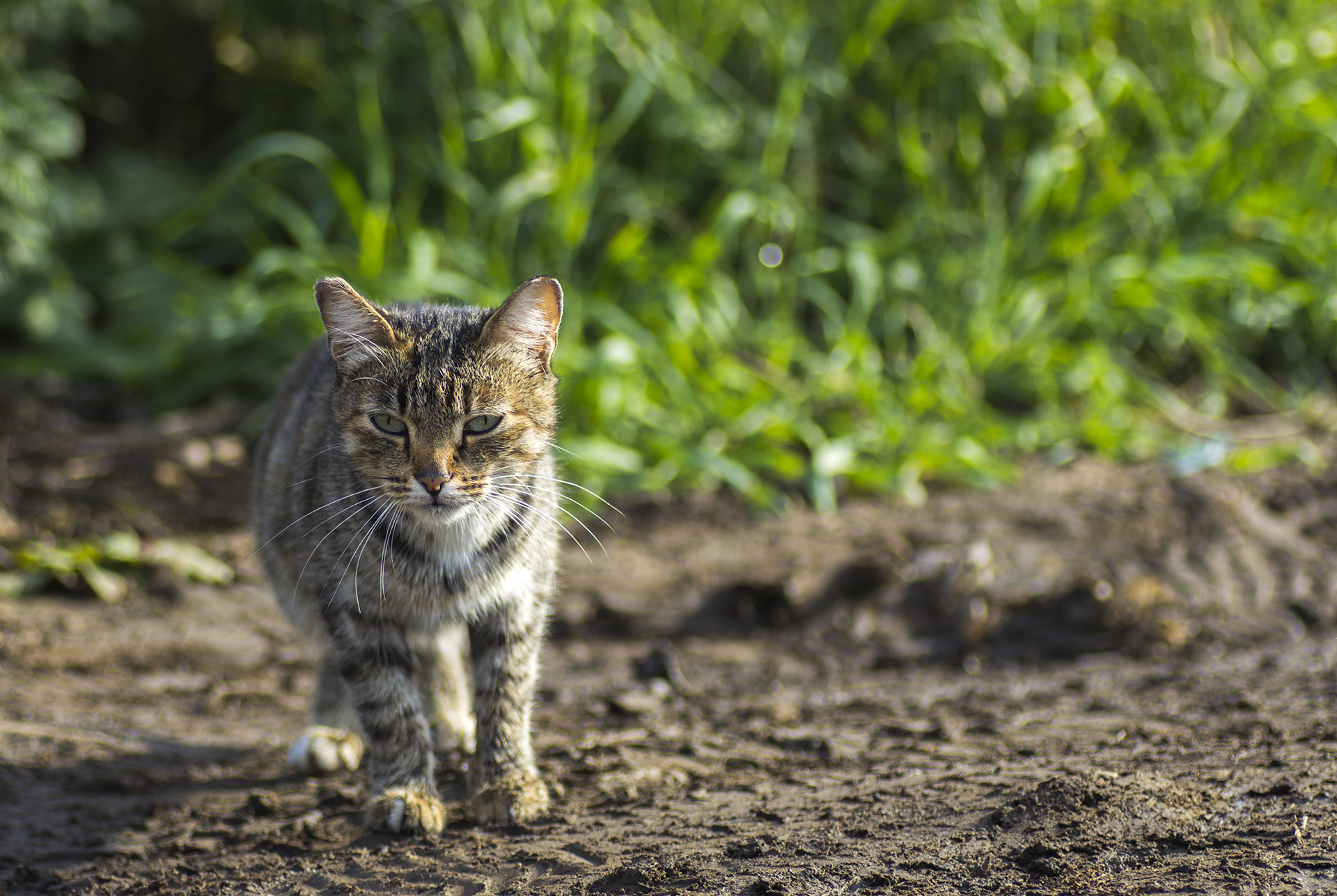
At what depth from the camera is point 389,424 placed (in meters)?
2.45

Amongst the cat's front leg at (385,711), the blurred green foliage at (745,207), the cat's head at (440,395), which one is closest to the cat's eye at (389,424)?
the cat's head at (440,395)

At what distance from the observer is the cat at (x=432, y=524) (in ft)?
7.97

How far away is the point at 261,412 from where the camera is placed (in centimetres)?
498

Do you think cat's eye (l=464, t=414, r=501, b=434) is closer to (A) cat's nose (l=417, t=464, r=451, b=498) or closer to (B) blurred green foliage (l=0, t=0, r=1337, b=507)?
(A) cat's nose (l=417, t=464, r=451, b=498)

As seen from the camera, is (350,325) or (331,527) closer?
(350,325)

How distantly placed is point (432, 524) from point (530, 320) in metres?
0.53

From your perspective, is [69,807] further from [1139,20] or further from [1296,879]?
[1139,20]

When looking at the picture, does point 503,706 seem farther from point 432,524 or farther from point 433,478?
point 433,478

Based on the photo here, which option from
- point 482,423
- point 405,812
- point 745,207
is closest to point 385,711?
point 405,812

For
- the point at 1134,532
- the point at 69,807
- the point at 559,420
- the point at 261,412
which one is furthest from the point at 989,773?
the point at 261,412

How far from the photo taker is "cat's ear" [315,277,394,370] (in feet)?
8.03

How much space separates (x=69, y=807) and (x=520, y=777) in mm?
1114

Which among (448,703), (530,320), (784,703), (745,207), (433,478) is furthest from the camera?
(745,207)

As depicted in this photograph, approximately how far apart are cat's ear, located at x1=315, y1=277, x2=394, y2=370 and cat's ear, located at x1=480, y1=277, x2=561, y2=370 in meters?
0.23
